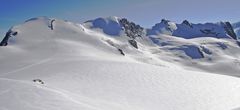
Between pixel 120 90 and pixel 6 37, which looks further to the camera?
pixel 6 37

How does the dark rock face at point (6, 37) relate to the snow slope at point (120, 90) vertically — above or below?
above

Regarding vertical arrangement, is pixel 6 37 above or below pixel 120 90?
above

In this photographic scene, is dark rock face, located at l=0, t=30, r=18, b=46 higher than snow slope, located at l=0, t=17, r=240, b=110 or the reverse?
higher

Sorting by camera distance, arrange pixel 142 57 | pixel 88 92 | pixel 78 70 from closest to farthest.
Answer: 1. pixel 88 92
2. pixel 78 70
3. pixel 142 57

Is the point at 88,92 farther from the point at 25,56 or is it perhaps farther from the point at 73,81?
the point at 25,56

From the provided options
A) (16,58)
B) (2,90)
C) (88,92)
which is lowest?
(2,90)

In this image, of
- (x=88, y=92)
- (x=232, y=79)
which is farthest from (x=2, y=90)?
(x=232, y=79)

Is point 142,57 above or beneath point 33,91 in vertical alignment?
above

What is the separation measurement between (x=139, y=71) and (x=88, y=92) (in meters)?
13.9

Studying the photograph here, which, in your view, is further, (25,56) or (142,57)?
(142,57)

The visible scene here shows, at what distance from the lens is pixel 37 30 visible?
522 feet

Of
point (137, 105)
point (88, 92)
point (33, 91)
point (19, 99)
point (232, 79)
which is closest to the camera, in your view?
point (19, 99)

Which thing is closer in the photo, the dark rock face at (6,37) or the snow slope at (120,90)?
the snow slope at (120,90)

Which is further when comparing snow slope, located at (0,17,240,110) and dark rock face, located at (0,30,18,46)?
dark rock face, located at (0,30,18,46)
